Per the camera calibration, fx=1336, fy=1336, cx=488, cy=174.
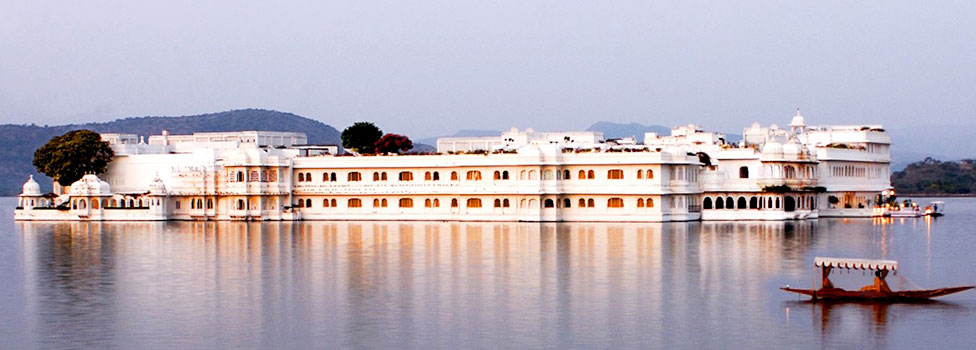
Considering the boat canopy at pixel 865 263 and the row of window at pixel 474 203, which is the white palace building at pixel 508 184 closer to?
the row of window at pixel 474 203

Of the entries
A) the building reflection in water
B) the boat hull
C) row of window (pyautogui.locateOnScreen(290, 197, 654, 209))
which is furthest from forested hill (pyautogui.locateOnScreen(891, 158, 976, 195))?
the boat hull

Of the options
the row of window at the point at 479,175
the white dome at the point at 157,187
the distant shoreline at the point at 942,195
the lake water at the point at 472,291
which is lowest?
the distant shoreline at the point at 942,195

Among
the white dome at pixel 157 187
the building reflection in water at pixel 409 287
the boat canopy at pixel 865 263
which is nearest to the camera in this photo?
the building reflection in water at pixel 409 287

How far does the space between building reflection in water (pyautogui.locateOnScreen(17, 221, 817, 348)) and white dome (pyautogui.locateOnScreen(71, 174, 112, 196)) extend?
18091mm

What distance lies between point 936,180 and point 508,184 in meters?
99.9

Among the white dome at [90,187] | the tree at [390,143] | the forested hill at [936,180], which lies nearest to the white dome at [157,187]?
the white dome at [90,187]

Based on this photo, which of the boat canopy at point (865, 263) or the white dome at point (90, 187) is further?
the white dome at point (90, 187)

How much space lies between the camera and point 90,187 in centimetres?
7625

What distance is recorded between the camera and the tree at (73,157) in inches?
3196

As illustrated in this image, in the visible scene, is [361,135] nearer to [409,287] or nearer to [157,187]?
[157,187]

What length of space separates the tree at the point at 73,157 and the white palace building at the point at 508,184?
1.20 metres

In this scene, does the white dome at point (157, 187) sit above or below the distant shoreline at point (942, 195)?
above

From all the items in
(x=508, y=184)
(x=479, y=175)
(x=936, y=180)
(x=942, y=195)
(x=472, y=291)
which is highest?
(x=479, y=175)

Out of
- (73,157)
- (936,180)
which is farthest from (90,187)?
(936,180)
